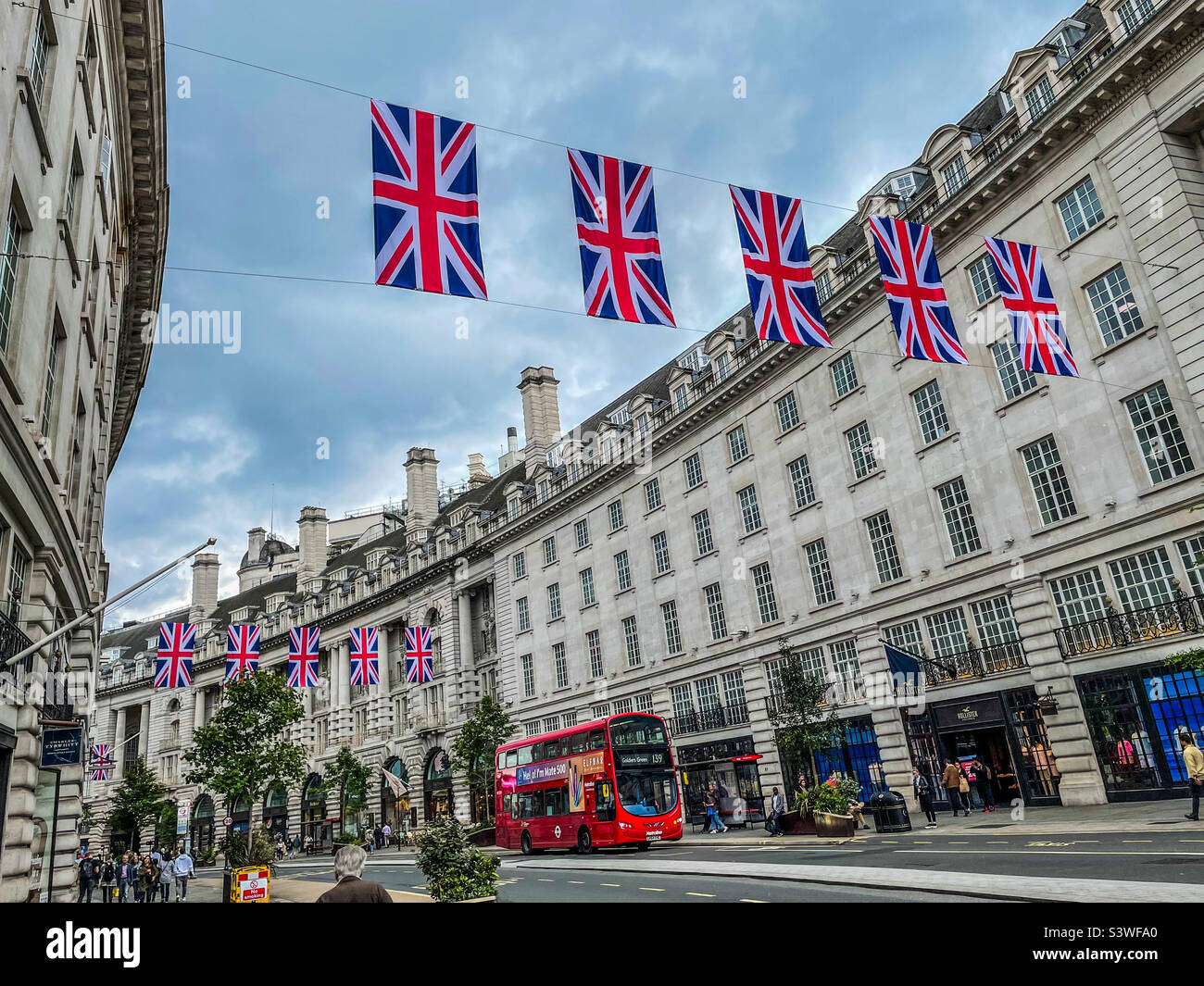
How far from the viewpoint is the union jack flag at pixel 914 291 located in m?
17.6

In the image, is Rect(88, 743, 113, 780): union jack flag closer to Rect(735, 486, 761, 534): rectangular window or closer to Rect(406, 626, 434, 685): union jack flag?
Rect(406, 626, 434, 685): union jack flag

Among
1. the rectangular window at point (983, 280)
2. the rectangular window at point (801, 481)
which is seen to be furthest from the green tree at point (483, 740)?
the rectangular window at point (983, 280)

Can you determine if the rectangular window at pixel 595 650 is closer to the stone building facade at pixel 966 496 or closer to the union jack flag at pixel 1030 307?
the stone building facade at pixel 966 496

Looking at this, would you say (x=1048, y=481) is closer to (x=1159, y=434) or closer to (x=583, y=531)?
(x=1159, y=434)

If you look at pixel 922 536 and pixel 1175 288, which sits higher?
pixel 1175 288

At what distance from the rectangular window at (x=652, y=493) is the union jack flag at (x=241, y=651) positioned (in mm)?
18952

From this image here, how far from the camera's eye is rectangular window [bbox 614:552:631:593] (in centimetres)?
4291

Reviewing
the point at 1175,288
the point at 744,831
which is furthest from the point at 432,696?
the point at 1175,288

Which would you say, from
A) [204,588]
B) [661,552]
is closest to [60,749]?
[661,552]

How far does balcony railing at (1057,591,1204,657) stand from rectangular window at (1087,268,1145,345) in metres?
7.30

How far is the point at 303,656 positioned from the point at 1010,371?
30.6m

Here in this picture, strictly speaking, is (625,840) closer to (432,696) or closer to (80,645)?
(80,645)

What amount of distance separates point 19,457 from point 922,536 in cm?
2496
